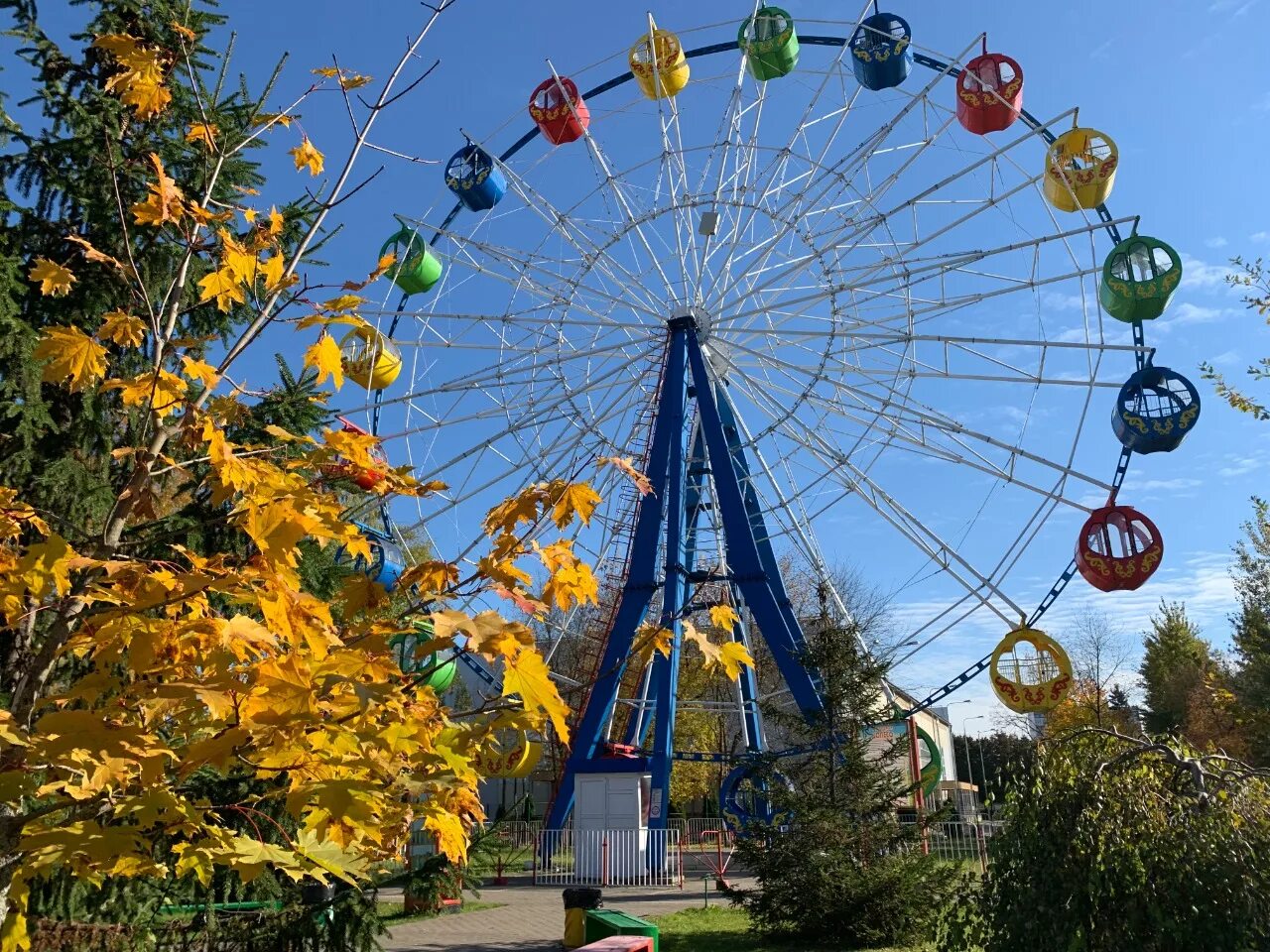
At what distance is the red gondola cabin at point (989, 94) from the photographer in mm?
15406

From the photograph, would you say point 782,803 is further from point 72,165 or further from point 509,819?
point 72,165

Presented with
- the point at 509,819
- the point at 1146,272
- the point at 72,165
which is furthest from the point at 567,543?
the point at 1146,272

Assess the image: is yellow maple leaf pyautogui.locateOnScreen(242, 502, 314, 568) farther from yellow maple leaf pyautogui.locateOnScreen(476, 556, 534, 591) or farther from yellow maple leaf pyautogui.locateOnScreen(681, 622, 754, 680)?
yellow maple leaf pyautogui.locateOnScreen(681, 622, 754, 680)

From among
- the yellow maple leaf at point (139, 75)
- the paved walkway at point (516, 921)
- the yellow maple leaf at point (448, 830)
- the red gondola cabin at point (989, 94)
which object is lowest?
the paved walkway at point (516, 921)

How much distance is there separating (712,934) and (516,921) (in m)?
3.03

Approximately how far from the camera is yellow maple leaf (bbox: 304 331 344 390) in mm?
3340

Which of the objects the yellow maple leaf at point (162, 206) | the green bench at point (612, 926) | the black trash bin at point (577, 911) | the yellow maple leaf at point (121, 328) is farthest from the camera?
the black trash bin at point (577, 911)

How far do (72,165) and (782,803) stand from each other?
29.6ft

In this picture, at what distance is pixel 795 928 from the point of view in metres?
10.6

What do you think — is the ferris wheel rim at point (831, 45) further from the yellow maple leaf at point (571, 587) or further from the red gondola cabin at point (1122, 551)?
the yellow maple leaf at point (571, 587)

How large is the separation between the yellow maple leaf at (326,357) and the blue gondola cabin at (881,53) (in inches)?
593

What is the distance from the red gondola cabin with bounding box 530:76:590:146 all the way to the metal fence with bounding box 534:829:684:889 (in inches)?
485

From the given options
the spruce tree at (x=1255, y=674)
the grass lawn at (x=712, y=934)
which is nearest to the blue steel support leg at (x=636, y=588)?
the grass lawn at (x=712, y=934)

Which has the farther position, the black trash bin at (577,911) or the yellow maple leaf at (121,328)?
the black trash bin at (577,911)
